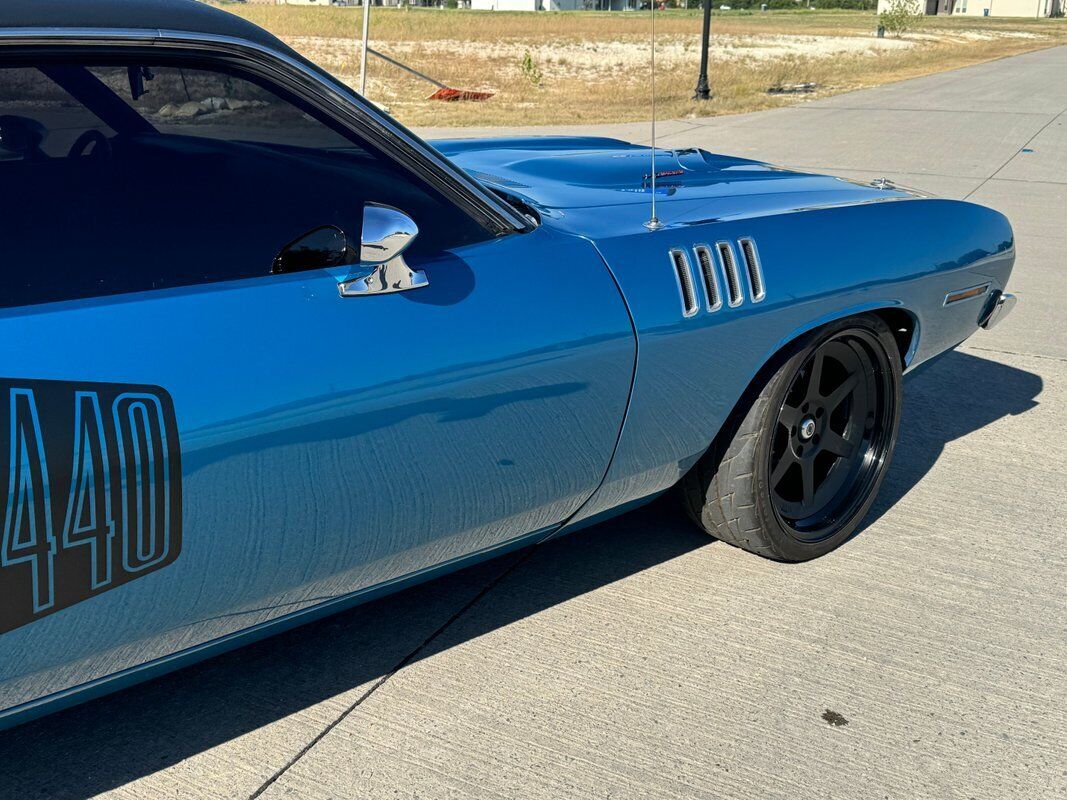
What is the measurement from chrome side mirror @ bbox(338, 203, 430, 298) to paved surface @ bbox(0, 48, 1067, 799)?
0.99 m

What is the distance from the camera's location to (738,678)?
2.62 metres

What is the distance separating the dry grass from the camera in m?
16.6

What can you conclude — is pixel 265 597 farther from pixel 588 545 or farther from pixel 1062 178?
pixel 1062 178

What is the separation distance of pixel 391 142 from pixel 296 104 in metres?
0.21

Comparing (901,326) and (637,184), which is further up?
(637,184)

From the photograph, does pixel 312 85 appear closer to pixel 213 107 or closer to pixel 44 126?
pixel 213 107

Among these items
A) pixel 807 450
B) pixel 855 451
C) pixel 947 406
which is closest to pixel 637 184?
pixel 807 450

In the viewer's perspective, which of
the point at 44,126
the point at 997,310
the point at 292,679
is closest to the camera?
the point at 44,126

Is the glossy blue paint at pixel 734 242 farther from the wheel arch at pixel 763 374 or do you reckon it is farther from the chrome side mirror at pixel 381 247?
the chrome side mirror at pixel 381 247

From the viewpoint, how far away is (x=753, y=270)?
2697 millimetres

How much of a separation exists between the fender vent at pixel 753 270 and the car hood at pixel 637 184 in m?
0.11

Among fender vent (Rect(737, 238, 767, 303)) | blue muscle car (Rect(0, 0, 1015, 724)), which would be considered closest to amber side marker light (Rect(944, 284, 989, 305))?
blue muscle car (Rect(0, 0, 1015, 724))

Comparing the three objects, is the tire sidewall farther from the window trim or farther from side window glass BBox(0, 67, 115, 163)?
side window glass BBox(0, 67, 115, 163)

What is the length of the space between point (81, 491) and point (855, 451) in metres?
2.31
